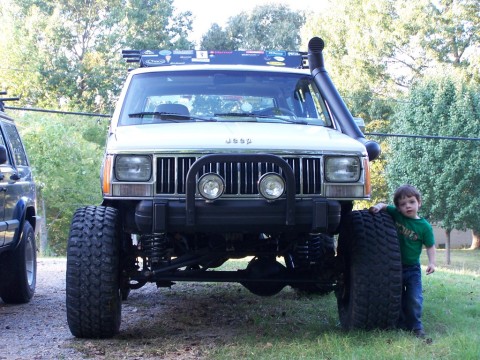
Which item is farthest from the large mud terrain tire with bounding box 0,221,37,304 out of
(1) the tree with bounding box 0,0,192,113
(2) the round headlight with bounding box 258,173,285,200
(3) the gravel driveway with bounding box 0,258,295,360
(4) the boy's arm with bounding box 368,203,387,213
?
(1) the tree with bounding box 0,0,192,113

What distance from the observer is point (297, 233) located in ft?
18.8

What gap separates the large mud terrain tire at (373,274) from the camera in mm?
5590

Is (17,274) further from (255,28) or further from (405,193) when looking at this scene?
(255,28)

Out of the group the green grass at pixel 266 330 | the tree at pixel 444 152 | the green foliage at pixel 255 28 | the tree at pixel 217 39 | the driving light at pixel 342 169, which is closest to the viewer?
the green grass at pixel 266 330

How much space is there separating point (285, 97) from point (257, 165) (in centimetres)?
171

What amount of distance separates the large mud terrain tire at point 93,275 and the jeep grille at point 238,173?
1.72ft

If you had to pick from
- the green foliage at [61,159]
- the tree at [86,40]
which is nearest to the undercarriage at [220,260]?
the green foliage at [61,159]

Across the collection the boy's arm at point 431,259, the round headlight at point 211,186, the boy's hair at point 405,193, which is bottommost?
the boy's arm at point 431,259

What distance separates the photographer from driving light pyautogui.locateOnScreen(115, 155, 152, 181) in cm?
549

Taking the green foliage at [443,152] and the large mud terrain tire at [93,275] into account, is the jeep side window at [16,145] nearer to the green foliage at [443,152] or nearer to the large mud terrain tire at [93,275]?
the large mud terrain tire at [93,275]

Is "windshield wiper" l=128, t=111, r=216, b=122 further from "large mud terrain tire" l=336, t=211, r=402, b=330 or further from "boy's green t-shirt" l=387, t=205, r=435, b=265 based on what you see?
"boy's green t-shirt" l=387, t=205, r=435, b=265

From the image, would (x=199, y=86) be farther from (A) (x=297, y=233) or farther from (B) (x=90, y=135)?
(B) (x=90, y=135)

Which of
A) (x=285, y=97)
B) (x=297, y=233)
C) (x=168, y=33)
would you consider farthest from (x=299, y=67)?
(x=168, y=33)

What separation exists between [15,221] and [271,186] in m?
3.16
